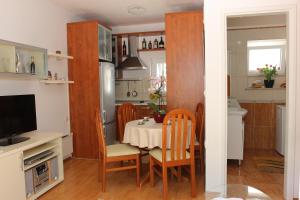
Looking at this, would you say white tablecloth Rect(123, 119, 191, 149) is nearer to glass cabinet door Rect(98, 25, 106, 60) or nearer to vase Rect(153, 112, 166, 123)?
vase Rect(153, 112, 166, 123)

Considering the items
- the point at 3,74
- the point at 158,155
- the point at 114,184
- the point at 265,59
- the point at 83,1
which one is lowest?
the point at 114,184

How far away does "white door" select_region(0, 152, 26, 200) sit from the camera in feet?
7.62

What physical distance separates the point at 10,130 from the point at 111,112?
2093 millimetres

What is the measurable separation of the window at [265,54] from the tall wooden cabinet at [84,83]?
116 inches

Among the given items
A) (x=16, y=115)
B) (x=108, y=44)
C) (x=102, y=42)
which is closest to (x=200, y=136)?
(x=16, y=115)

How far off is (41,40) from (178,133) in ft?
8.10

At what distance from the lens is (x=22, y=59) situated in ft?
10.3

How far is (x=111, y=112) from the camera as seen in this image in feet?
15.3

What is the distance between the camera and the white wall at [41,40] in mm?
3027

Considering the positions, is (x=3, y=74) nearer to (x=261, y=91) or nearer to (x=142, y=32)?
(x=142, y=32)

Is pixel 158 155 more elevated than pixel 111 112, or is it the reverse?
pixel 111 112

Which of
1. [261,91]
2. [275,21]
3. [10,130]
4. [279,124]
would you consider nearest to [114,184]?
[10,130]

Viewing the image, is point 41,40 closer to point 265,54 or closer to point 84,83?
point 84,83

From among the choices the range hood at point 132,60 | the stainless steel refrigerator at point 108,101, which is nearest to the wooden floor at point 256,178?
the stainless steel refrigerator at point 108,101
